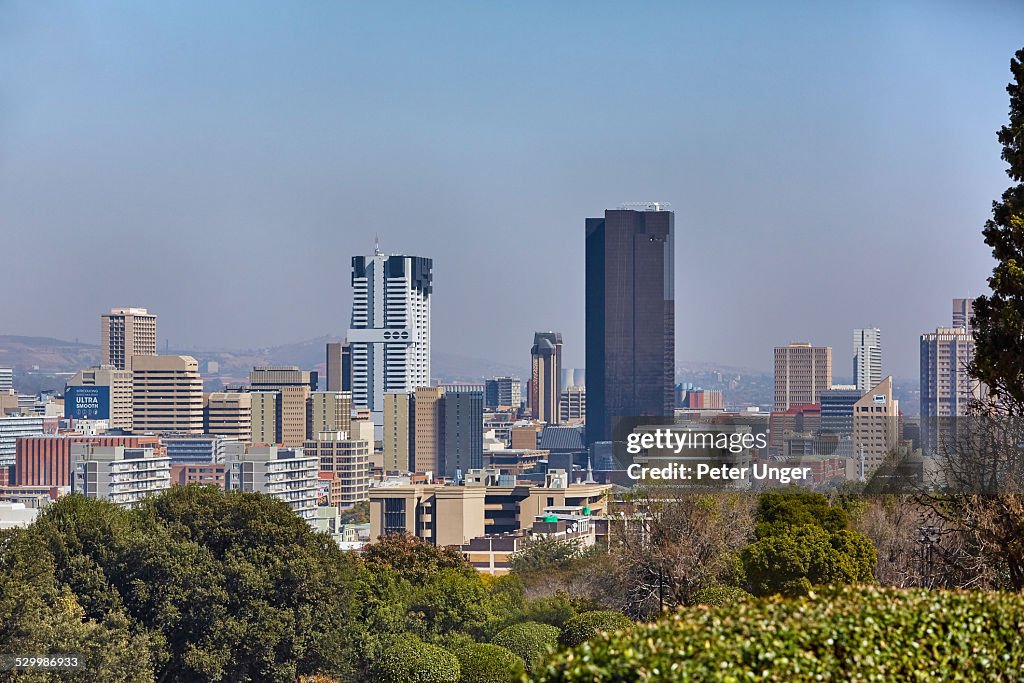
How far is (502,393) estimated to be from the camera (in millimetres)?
142750

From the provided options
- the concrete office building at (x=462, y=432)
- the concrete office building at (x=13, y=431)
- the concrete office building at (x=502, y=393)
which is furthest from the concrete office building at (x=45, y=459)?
the concrete office building at (x=502, y=393)

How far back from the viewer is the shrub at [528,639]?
10906 mm

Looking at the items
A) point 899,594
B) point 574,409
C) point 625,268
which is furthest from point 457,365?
point 899,594

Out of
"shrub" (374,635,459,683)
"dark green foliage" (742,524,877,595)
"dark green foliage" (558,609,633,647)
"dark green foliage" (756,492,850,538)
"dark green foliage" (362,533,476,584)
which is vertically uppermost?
"dark green foliage" (756,492,850,538)

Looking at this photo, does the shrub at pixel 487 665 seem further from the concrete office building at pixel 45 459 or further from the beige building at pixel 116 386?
the beige building at pixel 116 386

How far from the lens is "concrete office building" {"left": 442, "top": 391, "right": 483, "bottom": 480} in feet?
309

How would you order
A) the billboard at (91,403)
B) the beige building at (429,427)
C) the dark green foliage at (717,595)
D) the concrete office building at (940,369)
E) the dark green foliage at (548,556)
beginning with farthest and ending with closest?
the billboard at (91,403), the beige building at (429,427), the concrete office building at (940,369), the dark green foliage at (548,556), the dark green foliage at (717,595)

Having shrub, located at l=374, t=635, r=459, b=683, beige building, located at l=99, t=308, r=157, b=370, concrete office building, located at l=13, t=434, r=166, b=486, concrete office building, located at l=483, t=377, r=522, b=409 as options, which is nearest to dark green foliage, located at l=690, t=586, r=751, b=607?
shrub, located at l=374, t=635, r=459, b=683

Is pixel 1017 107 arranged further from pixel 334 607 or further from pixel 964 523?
pixel 334 607

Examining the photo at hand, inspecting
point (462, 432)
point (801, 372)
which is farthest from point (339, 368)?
point (801, 372)

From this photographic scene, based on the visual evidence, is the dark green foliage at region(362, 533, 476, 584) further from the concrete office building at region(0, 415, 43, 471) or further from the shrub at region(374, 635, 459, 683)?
the concrete office building at region(0, 415, 43, 471)

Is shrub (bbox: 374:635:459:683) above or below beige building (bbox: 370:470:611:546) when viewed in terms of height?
above

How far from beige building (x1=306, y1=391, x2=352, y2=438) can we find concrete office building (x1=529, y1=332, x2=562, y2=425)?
1425 inches

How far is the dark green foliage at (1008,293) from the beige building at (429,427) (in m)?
90.5
